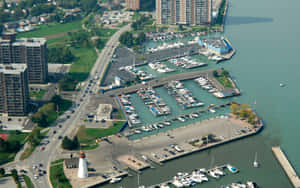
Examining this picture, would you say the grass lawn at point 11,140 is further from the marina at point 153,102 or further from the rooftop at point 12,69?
the marina at point 153,102

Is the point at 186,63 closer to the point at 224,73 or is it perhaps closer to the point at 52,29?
the point at 224,73

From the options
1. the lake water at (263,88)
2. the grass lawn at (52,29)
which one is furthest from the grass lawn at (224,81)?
the grass lawn at (52,29)

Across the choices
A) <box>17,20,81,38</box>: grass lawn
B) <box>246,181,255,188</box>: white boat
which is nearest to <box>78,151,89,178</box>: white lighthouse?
<box>246,181,255,188</box>: white boat

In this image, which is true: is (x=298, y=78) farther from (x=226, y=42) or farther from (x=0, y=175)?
(x=0, y=175)

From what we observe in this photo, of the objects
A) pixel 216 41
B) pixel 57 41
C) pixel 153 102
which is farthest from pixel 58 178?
pixel 216 41

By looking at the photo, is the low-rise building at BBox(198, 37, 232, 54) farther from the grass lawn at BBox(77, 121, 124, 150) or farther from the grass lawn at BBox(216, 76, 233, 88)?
the grass lawn at BBox(77, 121, 124, 150)
